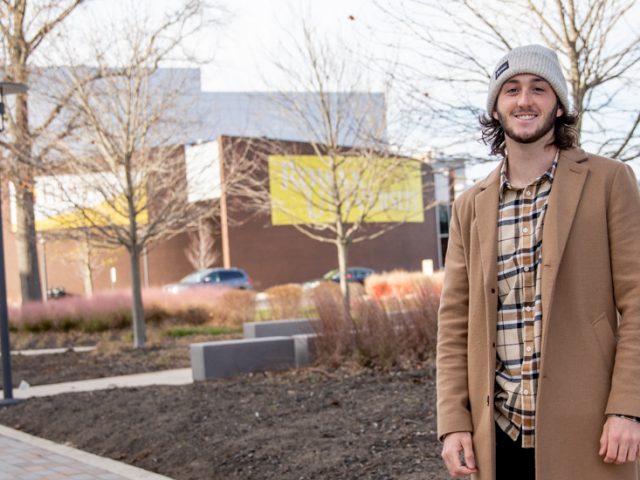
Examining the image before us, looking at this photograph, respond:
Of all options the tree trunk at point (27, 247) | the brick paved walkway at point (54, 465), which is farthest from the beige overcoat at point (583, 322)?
the tree trunk at point (27, 247)

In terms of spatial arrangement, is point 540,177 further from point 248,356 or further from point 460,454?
point 248,356

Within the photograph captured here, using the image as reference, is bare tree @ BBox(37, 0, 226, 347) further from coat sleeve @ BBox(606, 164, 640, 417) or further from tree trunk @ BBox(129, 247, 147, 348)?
coat sleeve @ BBox(606, 164, 640, 417)

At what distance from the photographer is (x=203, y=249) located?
1634 inches

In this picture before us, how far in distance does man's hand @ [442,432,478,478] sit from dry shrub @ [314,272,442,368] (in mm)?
Result: 7317

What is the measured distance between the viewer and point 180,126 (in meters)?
16.4

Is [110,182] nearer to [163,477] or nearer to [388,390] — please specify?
[388,390]

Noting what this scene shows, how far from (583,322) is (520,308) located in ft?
0.61

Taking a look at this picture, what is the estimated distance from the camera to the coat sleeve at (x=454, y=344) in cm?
264

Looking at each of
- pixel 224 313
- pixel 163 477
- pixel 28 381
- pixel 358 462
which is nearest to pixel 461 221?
pixel 358 462

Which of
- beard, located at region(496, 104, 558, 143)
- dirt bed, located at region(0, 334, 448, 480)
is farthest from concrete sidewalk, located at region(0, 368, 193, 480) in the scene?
beard, located at region(496, 104, 558, 143)

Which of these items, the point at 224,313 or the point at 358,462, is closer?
the point at 358,462

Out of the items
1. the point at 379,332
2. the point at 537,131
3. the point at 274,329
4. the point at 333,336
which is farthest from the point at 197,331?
the point at 537,131

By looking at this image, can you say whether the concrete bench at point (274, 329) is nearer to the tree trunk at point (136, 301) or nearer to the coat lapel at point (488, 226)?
the tree trunk at point (136, 301)

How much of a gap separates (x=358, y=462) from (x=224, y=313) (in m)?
15.8
